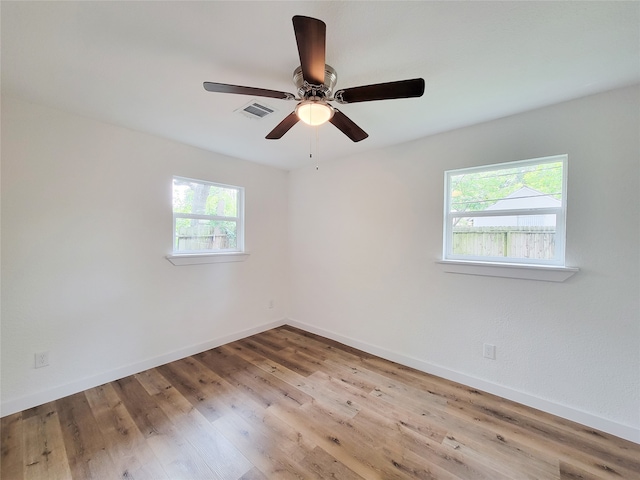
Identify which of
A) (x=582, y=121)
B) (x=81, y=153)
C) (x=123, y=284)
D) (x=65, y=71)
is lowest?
(x=123, y=284)

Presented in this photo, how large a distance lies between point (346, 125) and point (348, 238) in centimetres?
167

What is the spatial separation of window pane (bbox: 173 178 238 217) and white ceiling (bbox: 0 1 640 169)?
0.88m

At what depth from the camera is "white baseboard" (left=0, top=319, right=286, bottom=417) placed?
191 cm

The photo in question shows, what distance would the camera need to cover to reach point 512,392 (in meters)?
2.10

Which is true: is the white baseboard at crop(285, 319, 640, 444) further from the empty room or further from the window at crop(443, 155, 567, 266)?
the window at crop(443, 155, 567, 266)

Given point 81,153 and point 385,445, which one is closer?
point 385,445

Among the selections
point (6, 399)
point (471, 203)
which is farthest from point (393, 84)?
point (6, 399)

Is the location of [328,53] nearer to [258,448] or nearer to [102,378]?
[258,448]

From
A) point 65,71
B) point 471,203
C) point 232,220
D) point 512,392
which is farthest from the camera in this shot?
point 232,220

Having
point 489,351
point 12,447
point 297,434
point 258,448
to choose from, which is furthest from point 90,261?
point 489,351

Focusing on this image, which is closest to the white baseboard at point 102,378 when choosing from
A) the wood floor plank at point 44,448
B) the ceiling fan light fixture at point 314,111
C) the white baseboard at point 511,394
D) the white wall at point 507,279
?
the wood floor plank at point 44,448

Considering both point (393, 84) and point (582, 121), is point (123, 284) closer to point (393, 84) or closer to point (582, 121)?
point (393, 84)

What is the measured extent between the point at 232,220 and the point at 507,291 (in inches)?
121

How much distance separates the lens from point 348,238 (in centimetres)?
317
